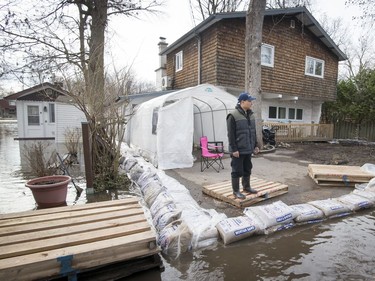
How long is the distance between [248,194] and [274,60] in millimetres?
10250

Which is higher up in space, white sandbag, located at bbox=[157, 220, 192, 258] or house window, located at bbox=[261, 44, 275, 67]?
house window, located at bbox=[261, 44, 275, 67]

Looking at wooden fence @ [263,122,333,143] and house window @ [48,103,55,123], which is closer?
wooden fence @ [263,122,333,143]

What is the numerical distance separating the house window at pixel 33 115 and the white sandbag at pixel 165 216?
1523 centimetres

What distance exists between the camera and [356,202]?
3873mm

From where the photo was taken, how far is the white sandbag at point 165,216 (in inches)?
116

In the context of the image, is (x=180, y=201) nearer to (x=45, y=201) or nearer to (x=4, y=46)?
(x=45, y=201)

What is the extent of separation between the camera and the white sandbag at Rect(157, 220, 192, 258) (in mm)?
2641

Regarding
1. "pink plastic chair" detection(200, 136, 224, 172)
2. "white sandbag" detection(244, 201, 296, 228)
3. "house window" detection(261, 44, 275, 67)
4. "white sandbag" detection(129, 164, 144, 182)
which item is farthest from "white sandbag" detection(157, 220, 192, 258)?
"house window" detection(261, 44, 275, 67)

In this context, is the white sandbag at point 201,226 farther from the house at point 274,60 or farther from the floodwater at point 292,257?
the house at point 274,60

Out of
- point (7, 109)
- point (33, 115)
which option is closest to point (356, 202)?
point (33, 115)

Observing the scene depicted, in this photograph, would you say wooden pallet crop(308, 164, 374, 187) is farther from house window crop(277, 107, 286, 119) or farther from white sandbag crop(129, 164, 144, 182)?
house window crop(277, 107, 286, 119)

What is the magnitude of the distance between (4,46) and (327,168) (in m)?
11.1

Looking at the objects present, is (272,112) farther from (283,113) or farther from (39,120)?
(39,120)

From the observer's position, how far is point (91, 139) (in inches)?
202
